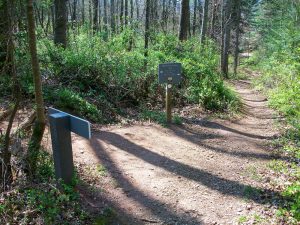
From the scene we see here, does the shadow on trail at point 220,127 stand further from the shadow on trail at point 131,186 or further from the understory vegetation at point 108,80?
the shadow on trail at point 131,186

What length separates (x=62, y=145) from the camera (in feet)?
13.8

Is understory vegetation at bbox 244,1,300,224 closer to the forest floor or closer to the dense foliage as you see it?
the dense foliage

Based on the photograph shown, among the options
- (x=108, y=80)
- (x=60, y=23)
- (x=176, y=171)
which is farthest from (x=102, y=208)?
(x=60, y=23)

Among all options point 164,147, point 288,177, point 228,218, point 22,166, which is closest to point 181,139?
point 164,147

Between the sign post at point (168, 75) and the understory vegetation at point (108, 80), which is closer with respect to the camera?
the understory vegetation at point (108, 80)

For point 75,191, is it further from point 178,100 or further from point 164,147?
point 178,100

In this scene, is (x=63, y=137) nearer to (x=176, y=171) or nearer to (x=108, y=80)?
(x=176, y=171)

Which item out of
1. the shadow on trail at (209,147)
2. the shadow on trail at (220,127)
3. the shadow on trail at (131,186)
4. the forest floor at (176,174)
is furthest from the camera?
the shadow on trail at (220,127)

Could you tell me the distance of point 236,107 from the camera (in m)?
11.0

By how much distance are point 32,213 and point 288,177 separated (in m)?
4.18

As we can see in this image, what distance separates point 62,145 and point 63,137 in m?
0.10

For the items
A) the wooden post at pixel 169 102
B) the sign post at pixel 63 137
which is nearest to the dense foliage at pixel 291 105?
the wooden post at pixel 169 102

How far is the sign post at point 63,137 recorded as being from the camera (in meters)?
4.09

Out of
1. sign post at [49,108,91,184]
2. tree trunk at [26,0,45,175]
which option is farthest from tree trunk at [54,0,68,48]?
sign post at [49,108,91,184]
